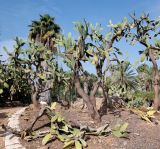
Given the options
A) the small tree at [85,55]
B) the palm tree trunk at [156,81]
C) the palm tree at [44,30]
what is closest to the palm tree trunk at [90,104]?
the small tree at [85,55]

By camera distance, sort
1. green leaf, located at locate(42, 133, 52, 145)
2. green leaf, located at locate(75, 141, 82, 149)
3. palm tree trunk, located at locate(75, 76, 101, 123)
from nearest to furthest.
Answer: green leaf, located at locate(75, 141, 82, 149)
green leaf, located at locate(42, 133, 52, 145)
palm tree trunk, located at locate(75, 76, 101, 123)

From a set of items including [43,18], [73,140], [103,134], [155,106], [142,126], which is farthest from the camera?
[43,18]

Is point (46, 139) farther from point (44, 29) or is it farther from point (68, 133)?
point (44, 29)

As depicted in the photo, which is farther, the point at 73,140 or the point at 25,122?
the point at 25,122

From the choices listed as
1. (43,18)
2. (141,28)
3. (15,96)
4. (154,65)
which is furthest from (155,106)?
(43,18)

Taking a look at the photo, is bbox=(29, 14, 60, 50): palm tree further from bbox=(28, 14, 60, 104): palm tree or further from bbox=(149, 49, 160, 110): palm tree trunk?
bbox=(149, 49, 160, 110): palm tree trunk

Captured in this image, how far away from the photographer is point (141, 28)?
48.3 feet

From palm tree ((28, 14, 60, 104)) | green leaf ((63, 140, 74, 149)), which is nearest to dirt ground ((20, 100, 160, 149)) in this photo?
green leaf ((63, 140, 74, 149))

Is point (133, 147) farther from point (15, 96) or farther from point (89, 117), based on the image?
point (15, 96)

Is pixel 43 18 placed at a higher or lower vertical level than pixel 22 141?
higher

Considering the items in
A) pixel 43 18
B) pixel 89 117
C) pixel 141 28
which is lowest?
pixel 89 117

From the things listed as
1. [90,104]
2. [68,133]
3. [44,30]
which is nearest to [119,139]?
[68,133]

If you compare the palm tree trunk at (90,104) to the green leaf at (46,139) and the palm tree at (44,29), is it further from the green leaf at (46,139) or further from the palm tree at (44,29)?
the palm tree at (44,29)

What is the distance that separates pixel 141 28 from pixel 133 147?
7.61 metres
